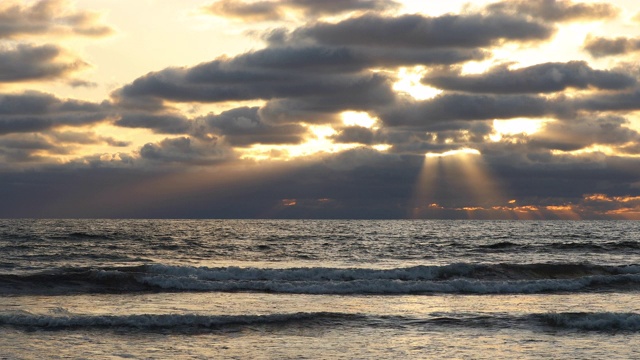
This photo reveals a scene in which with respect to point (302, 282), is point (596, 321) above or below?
below

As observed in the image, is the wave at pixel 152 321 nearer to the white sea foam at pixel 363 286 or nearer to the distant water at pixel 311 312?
the distant water at pixel 311 312

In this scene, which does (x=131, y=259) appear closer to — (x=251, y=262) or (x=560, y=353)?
(x=251, y=262)

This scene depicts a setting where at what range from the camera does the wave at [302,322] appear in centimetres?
2336

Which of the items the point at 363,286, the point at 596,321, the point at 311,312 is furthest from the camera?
the point at 363,286

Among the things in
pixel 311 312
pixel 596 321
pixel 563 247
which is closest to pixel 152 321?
pixel 311 312

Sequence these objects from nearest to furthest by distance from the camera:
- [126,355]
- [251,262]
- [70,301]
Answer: [126,355] < [70,301] < [251,262]

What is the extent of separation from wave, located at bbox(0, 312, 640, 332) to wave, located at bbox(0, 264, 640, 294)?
28.5 feet

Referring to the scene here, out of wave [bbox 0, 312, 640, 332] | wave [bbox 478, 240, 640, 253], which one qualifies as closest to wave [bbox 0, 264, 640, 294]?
wave [bbox 0, 312, 640, 332]

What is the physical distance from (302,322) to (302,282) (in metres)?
11.8

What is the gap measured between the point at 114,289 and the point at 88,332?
1180 cm

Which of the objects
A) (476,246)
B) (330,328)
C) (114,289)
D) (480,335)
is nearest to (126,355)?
(330,328)

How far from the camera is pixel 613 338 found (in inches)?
874

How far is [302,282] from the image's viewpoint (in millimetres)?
36062

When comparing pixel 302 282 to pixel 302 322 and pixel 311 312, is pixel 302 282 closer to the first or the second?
pixel 311 312
